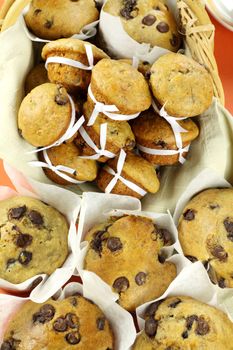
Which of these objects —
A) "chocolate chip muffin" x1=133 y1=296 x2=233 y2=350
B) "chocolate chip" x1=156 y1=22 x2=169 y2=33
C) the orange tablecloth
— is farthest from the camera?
the orange tablecloth

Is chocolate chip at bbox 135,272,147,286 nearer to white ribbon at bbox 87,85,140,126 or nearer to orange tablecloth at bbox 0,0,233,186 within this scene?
white ribbon at bbox 87,85,140,126

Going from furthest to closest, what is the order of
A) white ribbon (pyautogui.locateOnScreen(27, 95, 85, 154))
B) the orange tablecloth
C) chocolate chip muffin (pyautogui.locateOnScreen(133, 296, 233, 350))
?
the orange tablecloth, white ribbon (pyautogui.locateOnScreen(27, 95, 85, 154)), chocolate chip muffin (pyautogui.locateOnScreen(133, 296, 233, 350))

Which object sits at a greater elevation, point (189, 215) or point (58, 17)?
point (58, 17)

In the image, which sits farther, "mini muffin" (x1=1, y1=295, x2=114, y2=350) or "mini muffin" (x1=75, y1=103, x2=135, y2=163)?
"mini muffin" (x1=75, y1=103, x2=135, y2=163)

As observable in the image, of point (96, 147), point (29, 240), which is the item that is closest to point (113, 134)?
point (96, 147)

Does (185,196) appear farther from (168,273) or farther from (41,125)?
(41,125)

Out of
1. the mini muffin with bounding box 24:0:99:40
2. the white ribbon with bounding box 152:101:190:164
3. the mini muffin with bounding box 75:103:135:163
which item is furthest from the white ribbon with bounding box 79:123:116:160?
the mini muffin with bounding box 24:0:99:40

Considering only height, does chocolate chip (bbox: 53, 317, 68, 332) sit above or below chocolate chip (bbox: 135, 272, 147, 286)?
below

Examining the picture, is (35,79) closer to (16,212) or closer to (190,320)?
(16,212)
